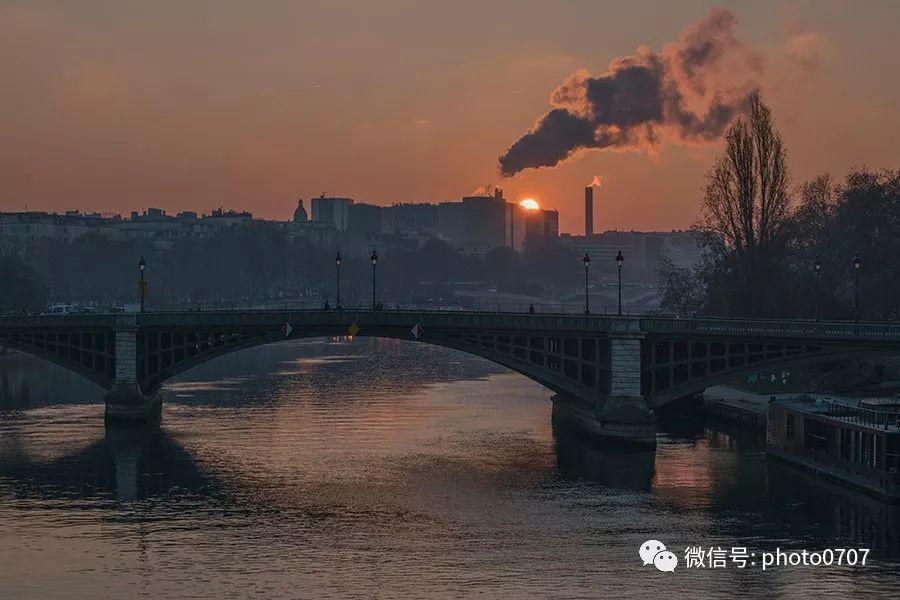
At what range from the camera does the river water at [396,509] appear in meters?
60.1

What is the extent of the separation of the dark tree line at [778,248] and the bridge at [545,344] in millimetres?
21488

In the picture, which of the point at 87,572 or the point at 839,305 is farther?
the point at 839,305

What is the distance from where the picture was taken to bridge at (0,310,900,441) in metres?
93.1

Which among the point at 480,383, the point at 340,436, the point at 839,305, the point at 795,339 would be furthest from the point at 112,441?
the point at 839,305

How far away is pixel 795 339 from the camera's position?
91.3 metres

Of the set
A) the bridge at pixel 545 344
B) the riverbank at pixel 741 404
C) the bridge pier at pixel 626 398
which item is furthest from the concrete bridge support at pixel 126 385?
the riverbank at pixel 741 404

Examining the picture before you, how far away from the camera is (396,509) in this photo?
74062 mm

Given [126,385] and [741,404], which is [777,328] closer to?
[741,404]

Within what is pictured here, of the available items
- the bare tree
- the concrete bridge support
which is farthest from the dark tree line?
the concrete bridge support

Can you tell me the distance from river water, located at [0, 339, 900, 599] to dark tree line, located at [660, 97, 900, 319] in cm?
2326

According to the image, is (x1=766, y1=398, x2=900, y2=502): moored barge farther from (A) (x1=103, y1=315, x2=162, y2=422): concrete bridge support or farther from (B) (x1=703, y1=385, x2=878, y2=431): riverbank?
(A) (x1=103, y1=315, x2=162, y2=422): concrete bridge support

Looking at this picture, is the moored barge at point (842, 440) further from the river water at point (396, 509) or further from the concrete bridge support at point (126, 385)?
the concrete bridge support at point (126, 385)

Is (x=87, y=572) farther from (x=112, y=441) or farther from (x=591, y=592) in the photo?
(x=112, y=441)

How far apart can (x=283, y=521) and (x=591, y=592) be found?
18.5 m
